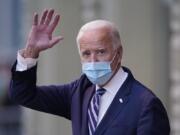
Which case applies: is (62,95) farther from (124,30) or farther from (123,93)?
(124,30)

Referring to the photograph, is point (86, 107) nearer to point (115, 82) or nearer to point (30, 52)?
point (115, 82)

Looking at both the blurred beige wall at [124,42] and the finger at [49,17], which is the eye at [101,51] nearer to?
the finger at [49,17]

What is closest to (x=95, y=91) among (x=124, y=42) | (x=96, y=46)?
(x=96, y=46)

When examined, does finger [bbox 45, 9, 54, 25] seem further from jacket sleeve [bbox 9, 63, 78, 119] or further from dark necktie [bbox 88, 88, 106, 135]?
dark necktie [bbox 88, 88, 106, 135]

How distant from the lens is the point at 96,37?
5.94 meters

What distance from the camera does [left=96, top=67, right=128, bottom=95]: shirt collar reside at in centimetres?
606

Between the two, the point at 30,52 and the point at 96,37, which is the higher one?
the point at 96,37

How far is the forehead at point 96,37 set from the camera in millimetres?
5941

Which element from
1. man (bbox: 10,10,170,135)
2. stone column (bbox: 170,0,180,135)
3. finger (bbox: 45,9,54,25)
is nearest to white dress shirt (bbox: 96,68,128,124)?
man (bbox: 10,10,170,135)

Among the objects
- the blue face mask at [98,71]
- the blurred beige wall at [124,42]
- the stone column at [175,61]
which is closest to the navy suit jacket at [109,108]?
the blue face mask at [98,71]

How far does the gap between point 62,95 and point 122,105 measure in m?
0.46

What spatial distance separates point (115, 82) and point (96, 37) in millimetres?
289

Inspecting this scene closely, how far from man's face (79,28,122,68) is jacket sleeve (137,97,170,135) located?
337 millimetres

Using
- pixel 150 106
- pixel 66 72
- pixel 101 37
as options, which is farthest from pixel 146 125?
pixel 66 72
